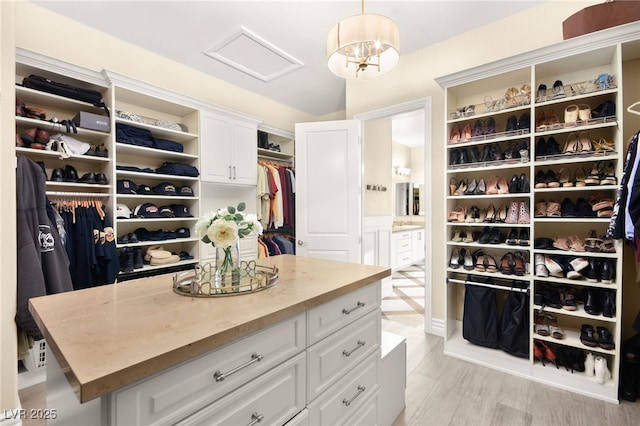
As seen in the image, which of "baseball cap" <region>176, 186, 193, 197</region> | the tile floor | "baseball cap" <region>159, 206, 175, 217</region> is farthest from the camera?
the tile floor

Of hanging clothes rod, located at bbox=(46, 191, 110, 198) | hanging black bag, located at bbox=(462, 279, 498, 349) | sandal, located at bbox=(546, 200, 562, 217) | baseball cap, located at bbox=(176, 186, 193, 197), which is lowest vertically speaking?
hanging black bag, located at bbox=(462, 279, 498, 349)

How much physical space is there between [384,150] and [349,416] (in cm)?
367

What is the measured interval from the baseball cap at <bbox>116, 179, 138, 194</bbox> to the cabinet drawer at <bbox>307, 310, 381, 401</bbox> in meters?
2.48

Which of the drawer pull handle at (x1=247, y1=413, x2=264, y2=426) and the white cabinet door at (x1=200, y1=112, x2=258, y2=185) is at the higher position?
the white cabinet door at (x1=200, y1=112, x2=258, y2=185)

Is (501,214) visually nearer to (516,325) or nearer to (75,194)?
(516,325)

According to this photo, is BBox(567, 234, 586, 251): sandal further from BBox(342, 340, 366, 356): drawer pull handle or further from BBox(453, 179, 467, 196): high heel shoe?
BBox(342, 340, 366, 356): drawer pull handle

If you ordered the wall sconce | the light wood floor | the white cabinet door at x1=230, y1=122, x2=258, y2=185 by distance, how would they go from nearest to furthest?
the light wood floor → the white cabinet door at x1=230, y1=122, x2=258, y2=185 → the wall sconce

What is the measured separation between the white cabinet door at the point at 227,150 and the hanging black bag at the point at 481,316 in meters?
2.72

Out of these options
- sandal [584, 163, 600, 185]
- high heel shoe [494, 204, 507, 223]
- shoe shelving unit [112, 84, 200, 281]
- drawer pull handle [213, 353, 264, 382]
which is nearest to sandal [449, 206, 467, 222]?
high heel shoe [494, 204, 507, 223]

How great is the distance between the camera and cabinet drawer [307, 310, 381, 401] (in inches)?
45.8

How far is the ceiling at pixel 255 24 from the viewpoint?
2.41 meters

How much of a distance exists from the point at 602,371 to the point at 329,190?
2620 mm

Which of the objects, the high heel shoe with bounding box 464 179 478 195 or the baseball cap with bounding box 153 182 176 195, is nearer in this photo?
the high heel shoe with bounding box 464 179 478 195

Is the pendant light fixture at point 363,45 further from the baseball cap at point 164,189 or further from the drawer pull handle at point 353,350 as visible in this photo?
the baseball cap at point 164,189
